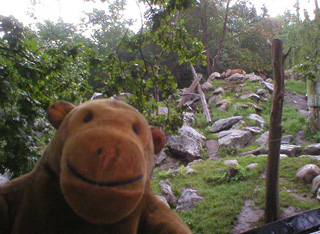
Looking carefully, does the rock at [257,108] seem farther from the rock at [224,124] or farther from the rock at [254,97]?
Answer: the rock at [224,124]

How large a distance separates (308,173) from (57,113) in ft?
17.5

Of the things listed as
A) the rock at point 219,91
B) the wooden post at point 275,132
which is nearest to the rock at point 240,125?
the rock at point 219,91

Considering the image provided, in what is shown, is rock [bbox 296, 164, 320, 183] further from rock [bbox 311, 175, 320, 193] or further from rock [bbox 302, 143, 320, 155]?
rock [bbox 302, 143, 320, 155]

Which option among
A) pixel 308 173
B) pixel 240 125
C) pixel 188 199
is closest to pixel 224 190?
pixel 188 199

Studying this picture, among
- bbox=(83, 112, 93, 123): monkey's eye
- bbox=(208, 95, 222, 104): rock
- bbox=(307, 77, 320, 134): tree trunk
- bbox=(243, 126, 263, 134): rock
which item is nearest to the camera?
bbox=(83, 112, 93, 123): monkey's eye

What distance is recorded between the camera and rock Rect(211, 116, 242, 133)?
10.6m

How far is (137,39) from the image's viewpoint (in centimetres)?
333

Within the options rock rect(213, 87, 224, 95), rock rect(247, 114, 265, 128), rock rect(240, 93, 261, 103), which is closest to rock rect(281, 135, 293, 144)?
rock rect(247, 114, 265, 128)

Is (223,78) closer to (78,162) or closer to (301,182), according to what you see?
(301,182)

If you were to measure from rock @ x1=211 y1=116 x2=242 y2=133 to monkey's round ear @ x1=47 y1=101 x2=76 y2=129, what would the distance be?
9.61 m

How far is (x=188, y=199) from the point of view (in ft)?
17.5

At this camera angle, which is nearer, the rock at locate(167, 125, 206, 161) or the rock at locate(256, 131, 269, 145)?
the rock at locate(167, 125, 206, 161)

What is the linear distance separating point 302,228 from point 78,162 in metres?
2.36

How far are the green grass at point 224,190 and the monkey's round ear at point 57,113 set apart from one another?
3.63 meters
